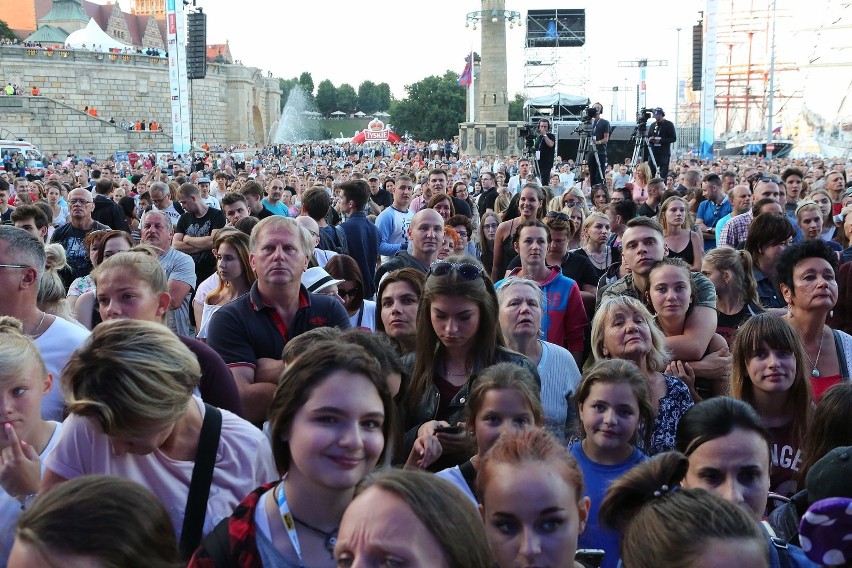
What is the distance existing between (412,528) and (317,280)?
3.19 meters

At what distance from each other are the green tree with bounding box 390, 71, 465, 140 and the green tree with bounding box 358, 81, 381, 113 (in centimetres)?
5064

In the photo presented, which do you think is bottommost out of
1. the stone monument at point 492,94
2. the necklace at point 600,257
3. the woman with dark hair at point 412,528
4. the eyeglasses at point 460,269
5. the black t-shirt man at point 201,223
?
the necklace at point 600,257

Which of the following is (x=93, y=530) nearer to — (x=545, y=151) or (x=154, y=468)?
(x=154, y=468)

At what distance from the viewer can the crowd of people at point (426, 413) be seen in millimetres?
1945

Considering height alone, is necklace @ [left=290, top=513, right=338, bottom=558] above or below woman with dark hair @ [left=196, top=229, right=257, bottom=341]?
below

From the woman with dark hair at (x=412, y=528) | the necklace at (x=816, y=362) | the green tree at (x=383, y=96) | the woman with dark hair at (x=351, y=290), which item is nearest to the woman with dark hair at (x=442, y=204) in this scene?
the woman with dark hair at (x=351, y=290)

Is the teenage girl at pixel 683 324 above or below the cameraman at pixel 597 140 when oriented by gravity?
below

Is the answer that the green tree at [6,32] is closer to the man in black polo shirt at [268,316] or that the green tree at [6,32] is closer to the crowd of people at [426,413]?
the crowd of people at [426,413]

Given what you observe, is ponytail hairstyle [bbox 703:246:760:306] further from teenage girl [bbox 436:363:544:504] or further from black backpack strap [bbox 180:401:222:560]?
black backpack strap [bbox 180:401:222:560]

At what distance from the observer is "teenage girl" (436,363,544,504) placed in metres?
2.95

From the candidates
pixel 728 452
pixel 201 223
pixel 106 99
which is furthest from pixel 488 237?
pixel 106 99

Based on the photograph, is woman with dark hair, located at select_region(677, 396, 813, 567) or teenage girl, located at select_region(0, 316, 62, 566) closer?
teenage girl, located at select_region(0, 316, 62, 566)

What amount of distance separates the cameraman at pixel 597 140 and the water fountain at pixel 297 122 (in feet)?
225

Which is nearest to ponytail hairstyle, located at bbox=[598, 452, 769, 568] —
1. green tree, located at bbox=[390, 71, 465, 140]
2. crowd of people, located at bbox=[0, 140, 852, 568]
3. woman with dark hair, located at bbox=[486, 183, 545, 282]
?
crowd of people, located at bbox=[0, 140, 852, 568]
